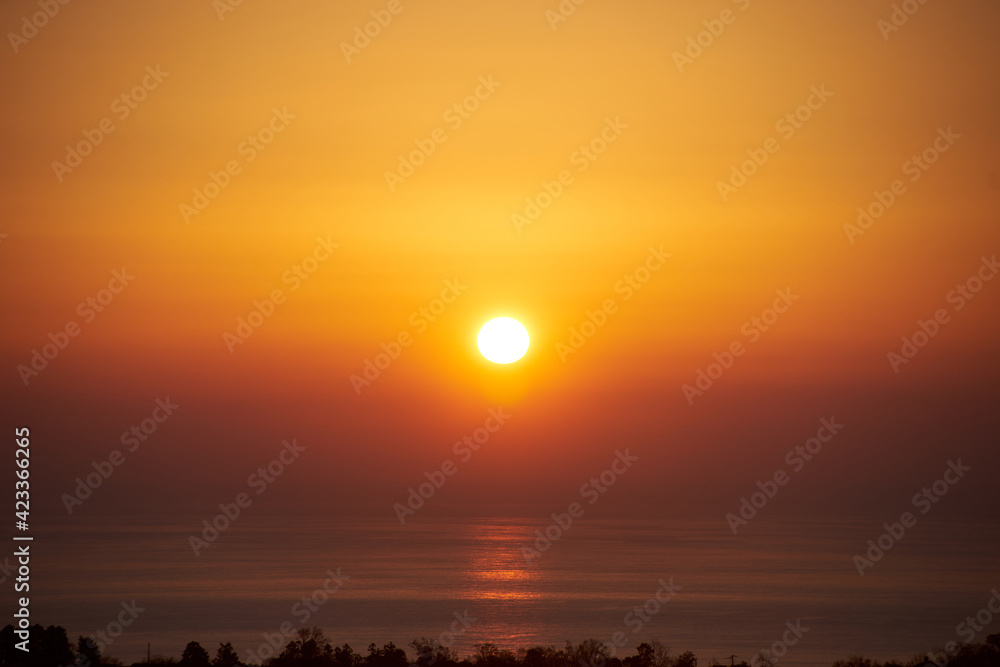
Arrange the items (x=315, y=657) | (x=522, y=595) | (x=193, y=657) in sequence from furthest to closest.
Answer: (x=522, y=595)
(x=315, y=657)
(x=193, y=657)

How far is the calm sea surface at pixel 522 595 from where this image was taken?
93.0 m

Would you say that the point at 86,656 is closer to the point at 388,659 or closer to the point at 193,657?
the point at 193,657

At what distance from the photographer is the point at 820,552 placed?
7318 inches

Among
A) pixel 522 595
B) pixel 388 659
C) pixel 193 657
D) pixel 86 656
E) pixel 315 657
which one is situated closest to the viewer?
pixel 86 656

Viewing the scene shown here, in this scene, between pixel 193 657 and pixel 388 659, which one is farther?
pixel 388 659

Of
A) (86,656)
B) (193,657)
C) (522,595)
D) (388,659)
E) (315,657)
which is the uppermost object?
(522,595)

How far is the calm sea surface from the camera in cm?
9300

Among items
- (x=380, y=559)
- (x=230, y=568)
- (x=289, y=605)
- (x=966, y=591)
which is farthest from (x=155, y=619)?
(x=966, y=591)

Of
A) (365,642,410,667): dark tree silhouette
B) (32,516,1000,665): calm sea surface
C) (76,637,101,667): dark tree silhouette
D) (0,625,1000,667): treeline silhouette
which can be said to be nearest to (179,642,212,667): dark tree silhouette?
(0,625,1000,667): treeline silhouette

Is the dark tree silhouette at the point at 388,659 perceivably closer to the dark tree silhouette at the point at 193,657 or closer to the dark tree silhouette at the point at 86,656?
the dark tree silhouette at the point at 193,657

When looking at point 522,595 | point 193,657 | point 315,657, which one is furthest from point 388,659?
point 522,595

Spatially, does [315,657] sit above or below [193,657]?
above

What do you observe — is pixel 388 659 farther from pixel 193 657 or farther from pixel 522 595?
pixel 522 595

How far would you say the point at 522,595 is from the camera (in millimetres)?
122812
